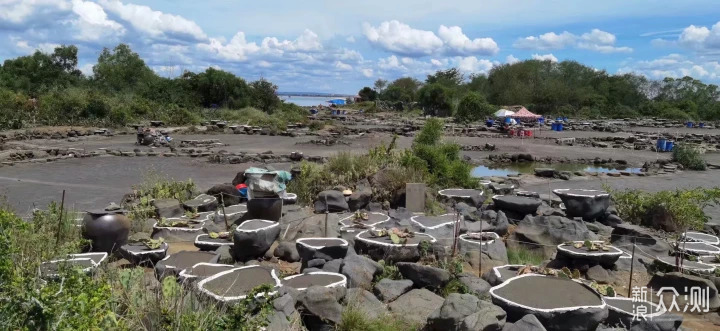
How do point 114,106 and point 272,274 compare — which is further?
point 114,106

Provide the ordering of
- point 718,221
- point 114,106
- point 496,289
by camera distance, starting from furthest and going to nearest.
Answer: point 114,106
point 718,221
point 496,289

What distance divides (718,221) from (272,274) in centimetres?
895

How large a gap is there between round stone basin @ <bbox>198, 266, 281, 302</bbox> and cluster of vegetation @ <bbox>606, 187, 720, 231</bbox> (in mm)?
6383

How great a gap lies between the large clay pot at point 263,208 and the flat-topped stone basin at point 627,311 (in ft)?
14.5

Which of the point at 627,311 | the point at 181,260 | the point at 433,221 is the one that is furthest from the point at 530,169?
the point at 181,260

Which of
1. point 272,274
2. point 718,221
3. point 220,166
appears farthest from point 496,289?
point 220,166

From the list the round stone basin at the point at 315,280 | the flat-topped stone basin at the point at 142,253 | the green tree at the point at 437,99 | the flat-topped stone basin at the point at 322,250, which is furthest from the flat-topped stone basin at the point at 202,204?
the green tree at the point at 437,99

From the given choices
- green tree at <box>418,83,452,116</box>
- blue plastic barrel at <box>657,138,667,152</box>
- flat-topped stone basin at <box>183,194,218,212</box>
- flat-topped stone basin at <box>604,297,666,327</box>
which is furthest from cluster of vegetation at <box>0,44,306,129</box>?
flat-topped stone basin at <box>604,297,666,327</box>

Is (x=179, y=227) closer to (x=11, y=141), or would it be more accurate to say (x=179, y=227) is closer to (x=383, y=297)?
(x=383, y=297)

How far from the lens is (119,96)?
1443 inches

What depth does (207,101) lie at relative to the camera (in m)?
44.2

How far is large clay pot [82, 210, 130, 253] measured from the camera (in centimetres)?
629

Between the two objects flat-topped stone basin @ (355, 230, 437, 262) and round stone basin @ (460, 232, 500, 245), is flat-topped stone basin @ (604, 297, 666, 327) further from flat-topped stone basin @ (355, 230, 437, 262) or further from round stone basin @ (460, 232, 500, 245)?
round stone basin @ (460, 232, 500, 245)

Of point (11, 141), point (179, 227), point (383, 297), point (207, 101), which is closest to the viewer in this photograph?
point (383, 297)
